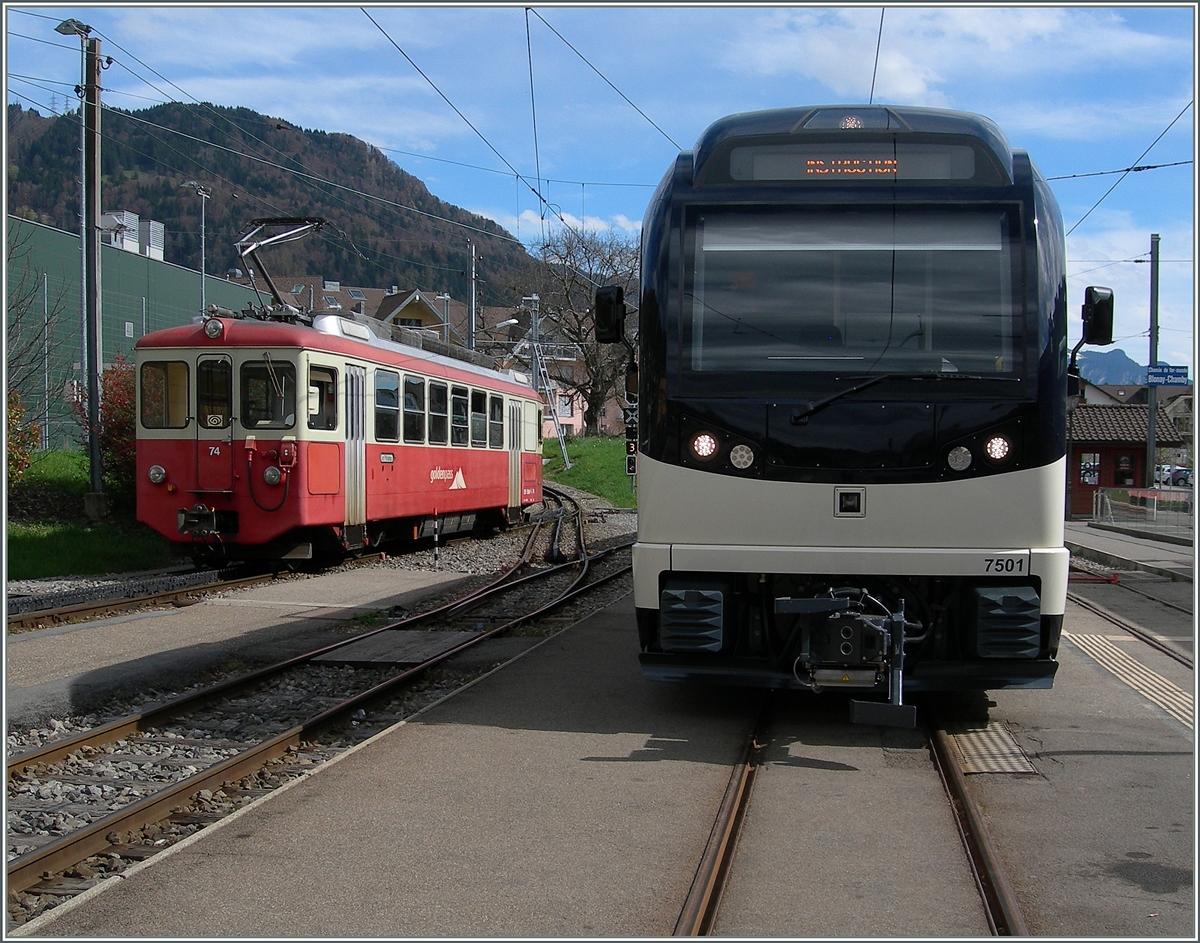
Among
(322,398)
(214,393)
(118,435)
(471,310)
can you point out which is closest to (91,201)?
(118,435)

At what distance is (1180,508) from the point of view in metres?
26.4

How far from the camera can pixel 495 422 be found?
21.8 meters

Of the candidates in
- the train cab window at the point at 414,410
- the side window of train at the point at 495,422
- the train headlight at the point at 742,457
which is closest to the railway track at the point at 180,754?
the train headlight at the point at 742,457

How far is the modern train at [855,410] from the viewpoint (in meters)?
6.15

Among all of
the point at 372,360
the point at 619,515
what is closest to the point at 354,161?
the point at 619,515

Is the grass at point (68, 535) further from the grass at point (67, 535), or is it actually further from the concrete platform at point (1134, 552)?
the concrete platform at point (1134, 552)

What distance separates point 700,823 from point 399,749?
1954 mm

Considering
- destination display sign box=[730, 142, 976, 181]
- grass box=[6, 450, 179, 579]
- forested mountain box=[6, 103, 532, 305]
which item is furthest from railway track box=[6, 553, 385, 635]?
forested mountain box=[6, 103, 532, 305]

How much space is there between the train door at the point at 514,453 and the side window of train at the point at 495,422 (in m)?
0.79

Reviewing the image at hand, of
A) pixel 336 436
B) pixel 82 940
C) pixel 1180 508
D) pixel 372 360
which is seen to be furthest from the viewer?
pixel 1180 508

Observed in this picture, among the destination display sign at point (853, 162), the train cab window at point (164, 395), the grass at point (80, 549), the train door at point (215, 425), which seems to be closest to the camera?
the destination display sign at point (853, 162)

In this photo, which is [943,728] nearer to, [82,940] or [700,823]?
[700,823]

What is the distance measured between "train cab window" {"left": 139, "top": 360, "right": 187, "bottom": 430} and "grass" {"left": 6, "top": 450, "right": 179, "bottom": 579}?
3052 mm

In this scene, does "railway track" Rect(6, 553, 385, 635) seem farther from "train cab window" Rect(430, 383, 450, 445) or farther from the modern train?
the modern train
